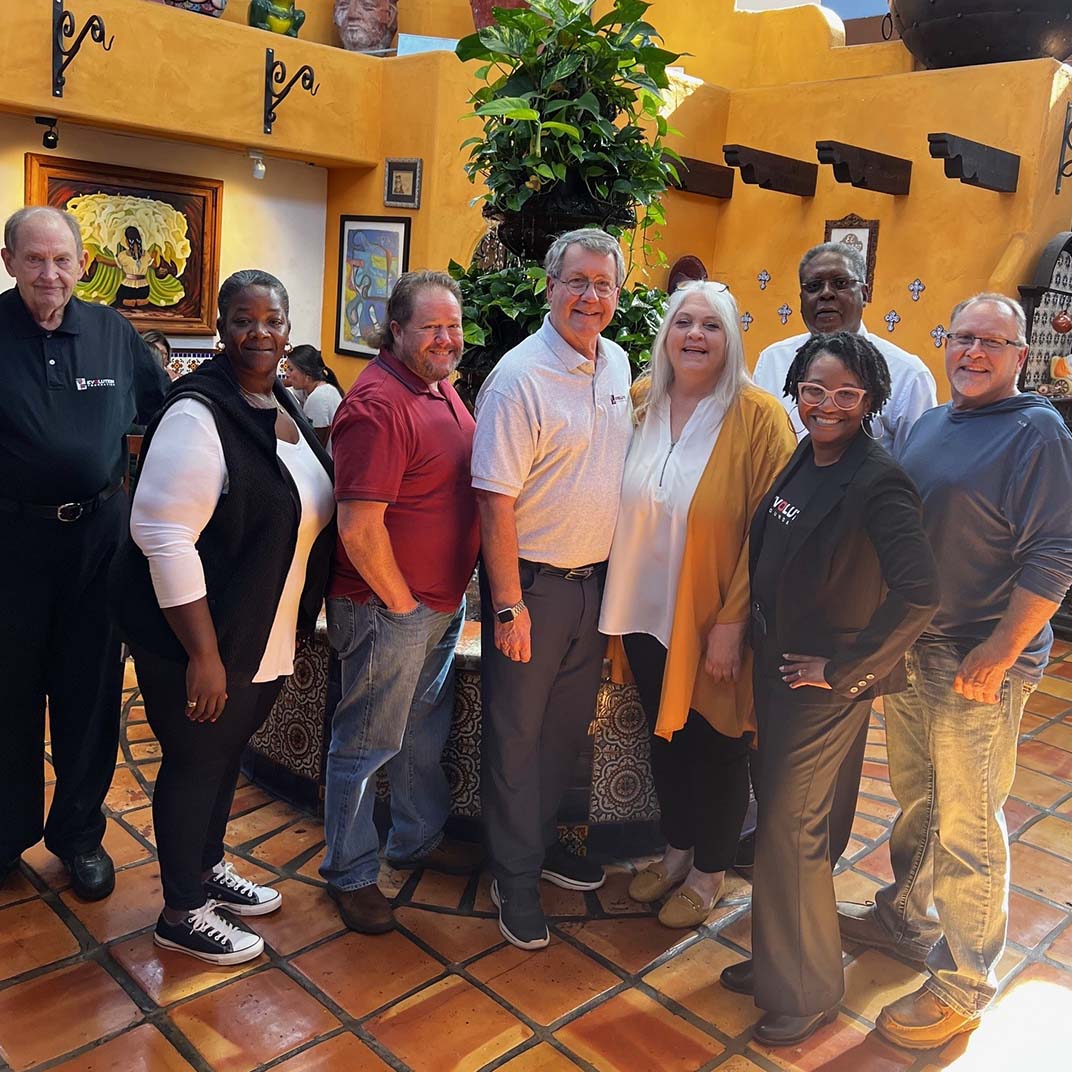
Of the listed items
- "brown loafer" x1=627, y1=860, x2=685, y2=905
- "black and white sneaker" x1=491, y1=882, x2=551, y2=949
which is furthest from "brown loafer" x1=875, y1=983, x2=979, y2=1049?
"black and white sneaker" x1=491, y1=882, x2=551, y2=949

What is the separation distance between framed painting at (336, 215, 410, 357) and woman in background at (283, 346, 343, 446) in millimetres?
735

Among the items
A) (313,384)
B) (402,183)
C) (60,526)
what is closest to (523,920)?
(60,526)

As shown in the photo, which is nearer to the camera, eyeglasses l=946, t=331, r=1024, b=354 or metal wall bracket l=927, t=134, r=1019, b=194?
Answer: eyeglasses l=946, t=331, r=1024, b=354

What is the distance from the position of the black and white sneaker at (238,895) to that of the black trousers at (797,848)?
1230 millimetres

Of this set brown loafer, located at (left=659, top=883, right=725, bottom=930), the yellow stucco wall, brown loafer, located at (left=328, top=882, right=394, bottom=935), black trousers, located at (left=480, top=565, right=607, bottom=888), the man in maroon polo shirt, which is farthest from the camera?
the yellow stucco wall

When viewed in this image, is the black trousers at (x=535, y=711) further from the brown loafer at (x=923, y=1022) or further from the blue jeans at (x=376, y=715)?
the brown loafer at (x=923, y=1022)

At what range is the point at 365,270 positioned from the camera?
279 inches

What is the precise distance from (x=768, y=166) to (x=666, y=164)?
11.5 feet

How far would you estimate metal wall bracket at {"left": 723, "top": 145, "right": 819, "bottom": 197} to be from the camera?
20.4 ft

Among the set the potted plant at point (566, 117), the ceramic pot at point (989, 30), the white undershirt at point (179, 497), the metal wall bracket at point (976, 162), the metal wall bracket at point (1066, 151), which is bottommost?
the white undershirt at point (179, 497)

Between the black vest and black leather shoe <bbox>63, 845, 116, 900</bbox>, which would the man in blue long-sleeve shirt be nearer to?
the black vest

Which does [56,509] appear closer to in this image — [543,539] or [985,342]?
[543,539]

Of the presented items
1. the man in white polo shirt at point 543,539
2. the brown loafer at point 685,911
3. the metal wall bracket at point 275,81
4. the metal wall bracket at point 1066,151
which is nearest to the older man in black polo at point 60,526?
the man in white polo shirt at point 543,539

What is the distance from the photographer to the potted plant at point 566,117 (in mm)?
3020
